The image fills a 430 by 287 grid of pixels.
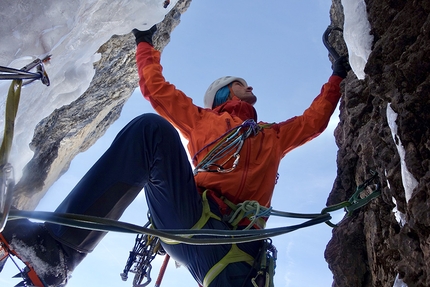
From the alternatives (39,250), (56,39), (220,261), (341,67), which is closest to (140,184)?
(39,250)

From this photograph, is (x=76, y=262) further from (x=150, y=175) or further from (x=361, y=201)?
(x=361, y=201)

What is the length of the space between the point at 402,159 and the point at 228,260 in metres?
1.10

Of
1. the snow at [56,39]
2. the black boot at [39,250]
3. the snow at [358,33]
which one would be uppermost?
the snow at [358,33]

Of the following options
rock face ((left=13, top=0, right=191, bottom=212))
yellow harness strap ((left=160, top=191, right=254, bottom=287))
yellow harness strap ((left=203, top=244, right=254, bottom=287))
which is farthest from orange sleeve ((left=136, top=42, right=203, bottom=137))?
rock face ((left=13, top=0, right=191, bottom=212))

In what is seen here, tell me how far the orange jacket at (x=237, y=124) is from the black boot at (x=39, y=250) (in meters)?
1.05

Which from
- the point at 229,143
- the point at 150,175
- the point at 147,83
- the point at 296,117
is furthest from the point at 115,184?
the point at 296,117

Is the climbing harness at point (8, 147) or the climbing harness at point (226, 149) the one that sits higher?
the climbing harness at point (226, 149)

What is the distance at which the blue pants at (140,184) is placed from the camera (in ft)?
7.25

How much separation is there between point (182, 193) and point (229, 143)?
765 millimetres

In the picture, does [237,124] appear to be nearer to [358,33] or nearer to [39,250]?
[358,33]

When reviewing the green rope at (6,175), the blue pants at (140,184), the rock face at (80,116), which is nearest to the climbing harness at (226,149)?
the blue pants at (140,184)

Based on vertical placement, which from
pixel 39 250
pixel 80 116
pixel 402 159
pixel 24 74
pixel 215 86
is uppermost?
pixel 80 116

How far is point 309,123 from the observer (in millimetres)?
3648

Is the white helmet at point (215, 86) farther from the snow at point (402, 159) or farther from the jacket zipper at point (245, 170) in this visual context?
the snow at point (402, 159)
